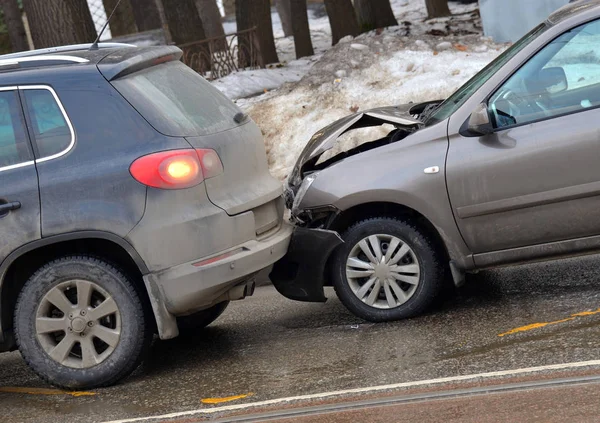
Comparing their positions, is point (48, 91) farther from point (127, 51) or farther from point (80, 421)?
point (80, 421)

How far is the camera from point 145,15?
1136 inches

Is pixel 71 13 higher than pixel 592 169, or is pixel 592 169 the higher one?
pixel 71 13

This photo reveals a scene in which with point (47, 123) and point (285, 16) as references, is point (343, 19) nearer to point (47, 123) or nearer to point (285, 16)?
point (285, 16)

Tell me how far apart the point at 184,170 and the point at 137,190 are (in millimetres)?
283

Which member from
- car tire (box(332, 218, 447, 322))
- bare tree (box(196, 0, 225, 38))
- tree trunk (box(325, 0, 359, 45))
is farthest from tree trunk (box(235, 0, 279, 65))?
car tire (box(332, 218, 447, 322))

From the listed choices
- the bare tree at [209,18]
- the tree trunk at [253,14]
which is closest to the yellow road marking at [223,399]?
the tree trunk at [253,14]

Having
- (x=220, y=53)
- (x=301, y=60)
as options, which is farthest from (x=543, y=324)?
(x=301, y=60)

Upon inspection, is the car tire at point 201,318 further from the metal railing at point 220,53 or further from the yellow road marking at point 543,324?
the metal railing at point 220,53

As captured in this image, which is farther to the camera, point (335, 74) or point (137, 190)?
point (335, 74)

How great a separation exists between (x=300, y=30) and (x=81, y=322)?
1682cm

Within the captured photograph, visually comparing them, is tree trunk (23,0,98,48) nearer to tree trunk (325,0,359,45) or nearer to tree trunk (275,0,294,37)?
tree trunk (325,0,359,45)

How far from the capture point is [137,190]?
18.6 feet

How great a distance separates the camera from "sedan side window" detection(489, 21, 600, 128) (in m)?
6.13

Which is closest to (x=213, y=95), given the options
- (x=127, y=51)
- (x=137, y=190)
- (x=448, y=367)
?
(x=127, y=51)
